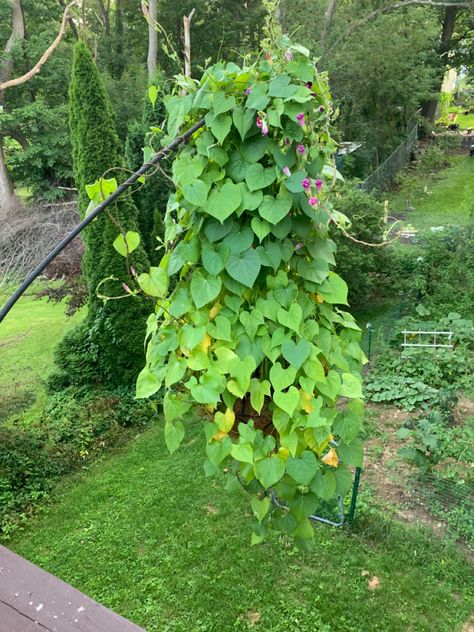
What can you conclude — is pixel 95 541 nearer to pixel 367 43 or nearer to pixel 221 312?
pixel 221 312

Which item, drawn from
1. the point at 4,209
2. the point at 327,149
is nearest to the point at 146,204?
the point at 327,149

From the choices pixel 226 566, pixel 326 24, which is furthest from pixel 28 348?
pixel 326 24

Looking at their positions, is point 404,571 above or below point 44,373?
above

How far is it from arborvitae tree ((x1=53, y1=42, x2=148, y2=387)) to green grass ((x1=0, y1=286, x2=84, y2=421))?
632 millimetres

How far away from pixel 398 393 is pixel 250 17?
15.3 m

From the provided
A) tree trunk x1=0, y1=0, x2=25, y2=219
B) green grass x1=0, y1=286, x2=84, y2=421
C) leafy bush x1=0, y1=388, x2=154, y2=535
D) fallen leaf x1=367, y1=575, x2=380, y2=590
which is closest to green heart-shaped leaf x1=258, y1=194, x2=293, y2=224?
fallen leaf x1=367, y1=575, x2=380, y2=590

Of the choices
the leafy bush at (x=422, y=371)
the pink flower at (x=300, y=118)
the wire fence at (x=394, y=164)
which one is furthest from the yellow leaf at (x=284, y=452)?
the wire fence at (x=394, y=164)

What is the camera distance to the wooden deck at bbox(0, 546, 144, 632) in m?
0.88

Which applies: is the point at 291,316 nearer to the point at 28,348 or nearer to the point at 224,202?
the point at 224,202

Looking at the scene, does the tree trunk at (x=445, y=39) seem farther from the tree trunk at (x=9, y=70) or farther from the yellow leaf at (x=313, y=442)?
the yellow leaf at (x=313, y=442)

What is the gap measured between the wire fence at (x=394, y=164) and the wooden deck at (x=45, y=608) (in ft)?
38.7

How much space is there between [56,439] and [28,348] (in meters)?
4.00

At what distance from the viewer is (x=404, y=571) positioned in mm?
3070

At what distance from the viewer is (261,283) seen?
4.04 ft
